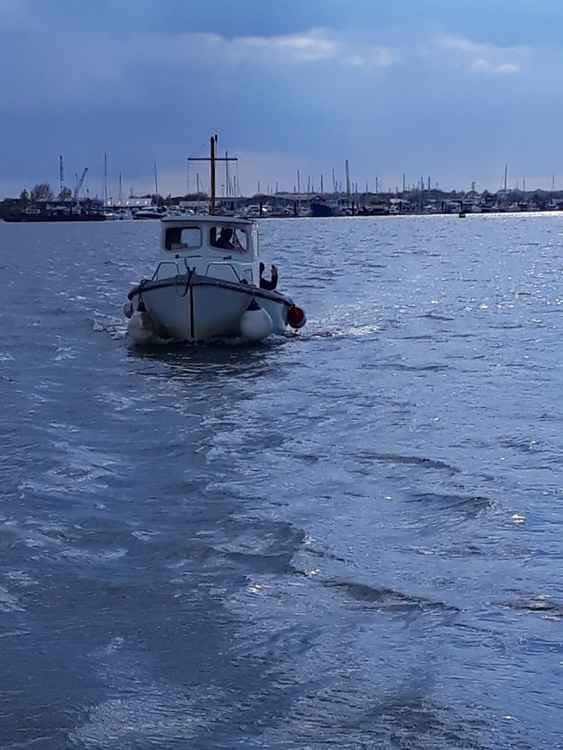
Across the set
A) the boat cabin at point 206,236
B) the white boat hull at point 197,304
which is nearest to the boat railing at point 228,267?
the white boat hull at point 197,304

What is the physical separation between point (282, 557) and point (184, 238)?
722 inches

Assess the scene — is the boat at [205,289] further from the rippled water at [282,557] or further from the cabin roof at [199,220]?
the rippled water at [282,557]

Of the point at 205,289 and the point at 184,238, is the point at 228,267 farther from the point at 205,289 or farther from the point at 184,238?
the point at 184,238

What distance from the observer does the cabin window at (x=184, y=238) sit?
1121 inches

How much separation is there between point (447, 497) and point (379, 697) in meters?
5.40

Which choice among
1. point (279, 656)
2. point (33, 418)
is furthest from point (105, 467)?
point (279, 656)

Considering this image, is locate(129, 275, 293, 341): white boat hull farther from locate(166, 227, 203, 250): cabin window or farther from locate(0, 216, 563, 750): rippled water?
locate(0, 216, 563, 750): rippled water

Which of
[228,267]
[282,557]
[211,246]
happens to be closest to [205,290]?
[228,267]

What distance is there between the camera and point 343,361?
25.8 m

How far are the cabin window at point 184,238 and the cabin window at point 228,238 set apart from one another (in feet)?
0.98

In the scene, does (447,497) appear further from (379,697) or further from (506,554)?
(379,697)

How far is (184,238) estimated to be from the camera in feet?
93.7

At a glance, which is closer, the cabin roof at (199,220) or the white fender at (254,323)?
the white fender at (254,323)

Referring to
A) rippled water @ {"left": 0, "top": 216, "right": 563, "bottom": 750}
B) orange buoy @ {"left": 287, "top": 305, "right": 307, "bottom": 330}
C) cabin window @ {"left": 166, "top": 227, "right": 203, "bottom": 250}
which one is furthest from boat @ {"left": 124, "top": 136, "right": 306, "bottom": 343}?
rippled water @ {"left": 0, "top": 216, "right": 563, "bottom": 750}
